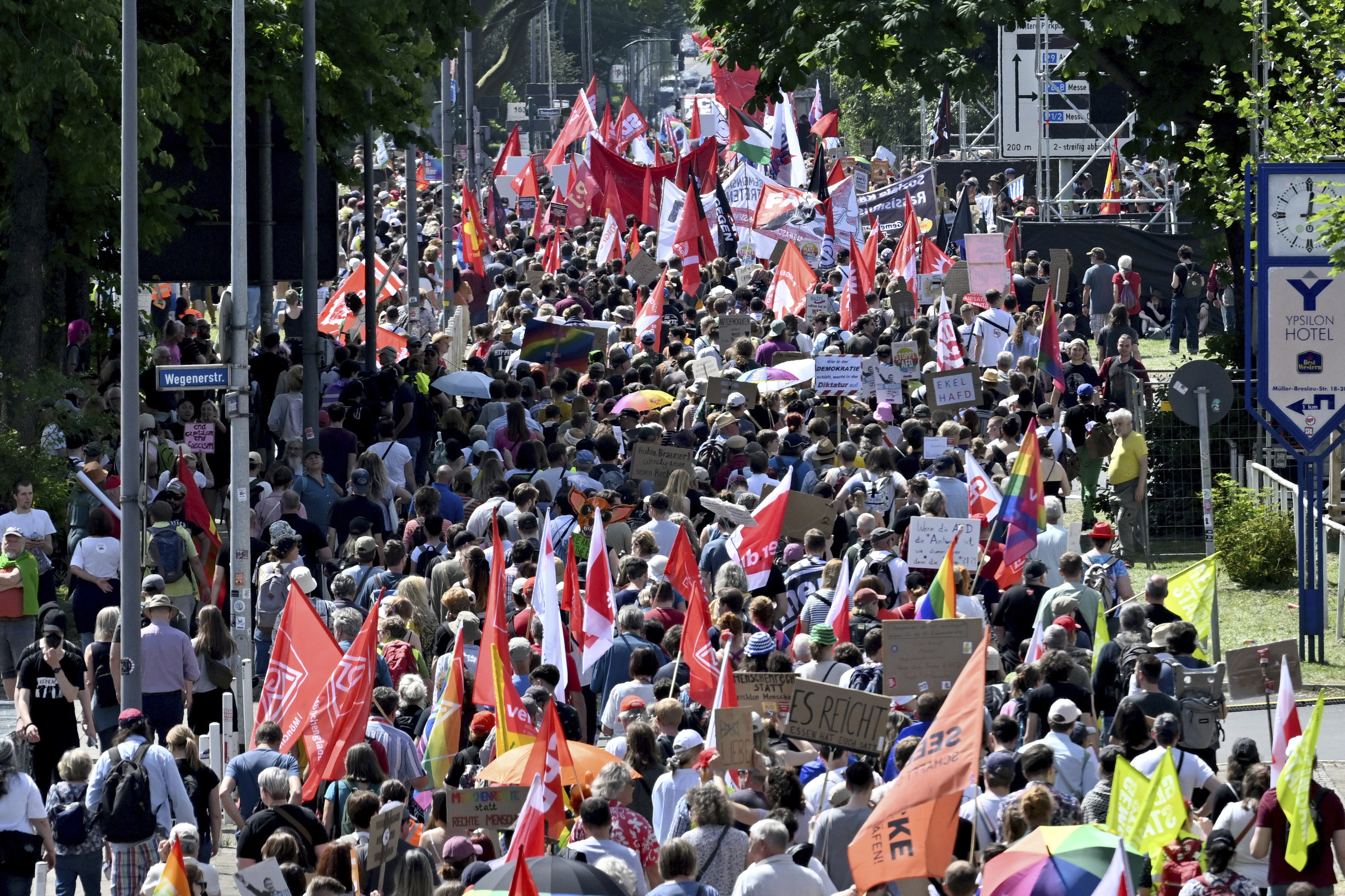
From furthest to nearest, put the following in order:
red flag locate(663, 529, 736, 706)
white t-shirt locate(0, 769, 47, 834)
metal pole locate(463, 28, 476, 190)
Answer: metal pole locate(463, 28, 476, 190)
red flag locate(663, 529, 736, 706)
white t-shirt locate(0, 769, 47, 834)

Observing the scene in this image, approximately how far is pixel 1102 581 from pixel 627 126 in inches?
1288

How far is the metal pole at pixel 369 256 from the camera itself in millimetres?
24297

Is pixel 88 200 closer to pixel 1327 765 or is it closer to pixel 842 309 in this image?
pixel 842 309

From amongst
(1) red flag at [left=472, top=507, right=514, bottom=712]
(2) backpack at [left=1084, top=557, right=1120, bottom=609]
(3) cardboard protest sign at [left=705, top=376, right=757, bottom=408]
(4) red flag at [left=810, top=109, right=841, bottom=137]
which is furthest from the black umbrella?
(4) red flag at [left=810, top=109, right=841, bottom=137]

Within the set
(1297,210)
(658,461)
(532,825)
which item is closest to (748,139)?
(658,461)

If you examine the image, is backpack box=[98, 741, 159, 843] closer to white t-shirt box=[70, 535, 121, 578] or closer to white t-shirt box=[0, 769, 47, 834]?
white t-shirt box=[0, 769, 47, 834]

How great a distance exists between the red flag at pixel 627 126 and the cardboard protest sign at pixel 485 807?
119 feet

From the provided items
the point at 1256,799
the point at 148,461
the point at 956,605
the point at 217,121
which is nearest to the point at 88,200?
the point at 217,121

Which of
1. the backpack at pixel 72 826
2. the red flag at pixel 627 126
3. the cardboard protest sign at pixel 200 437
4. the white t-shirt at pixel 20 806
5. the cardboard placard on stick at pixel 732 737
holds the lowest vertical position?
the backpack at pixel 72 826

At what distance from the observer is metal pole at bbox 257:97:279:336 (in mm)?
23328

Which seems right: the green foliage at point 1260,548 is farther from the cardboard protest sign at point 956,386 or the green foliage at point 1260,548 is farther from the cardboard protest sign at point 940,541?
the cardboard protest sign at point 940,541

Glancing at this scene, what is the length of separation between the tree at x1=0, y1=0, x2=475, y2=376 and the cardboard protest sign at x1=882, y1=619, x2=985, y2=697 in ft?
32.7

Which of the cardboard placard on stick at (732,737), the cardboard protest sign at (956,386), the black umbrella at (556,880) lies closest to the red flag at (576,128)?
the cardboard protest sign at (956,386)

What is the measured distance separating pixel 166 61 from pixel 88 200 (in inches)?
84.5
